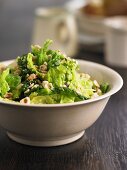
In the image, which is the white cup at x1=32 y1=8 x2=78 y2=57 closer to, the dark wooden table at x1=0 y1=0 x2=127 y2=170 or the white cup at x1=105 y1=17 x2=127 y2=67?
the white cup at x1=105 y1=17 x2=127 y2=67

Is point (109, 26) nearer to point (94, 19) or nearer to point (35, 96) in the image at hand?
point (94, 19)

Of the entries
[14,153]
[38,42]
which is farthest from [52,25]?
[14,153]

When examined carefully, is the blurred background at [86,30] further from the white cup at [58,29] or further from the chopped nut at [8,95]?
the chopped nut at [8,95]

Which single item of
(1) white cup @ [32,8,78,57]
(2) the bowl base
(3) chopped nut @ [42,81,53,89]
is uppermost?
(3) chopped nut @ [42,81,53,89]

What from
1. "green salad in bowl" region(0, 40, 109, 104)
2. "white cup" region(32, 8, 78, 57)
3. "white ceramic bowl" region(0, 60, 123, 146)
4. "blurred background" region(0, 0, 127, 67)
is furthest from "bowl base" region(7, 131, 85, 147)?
"white cup" region(32, 8, 78, 57)

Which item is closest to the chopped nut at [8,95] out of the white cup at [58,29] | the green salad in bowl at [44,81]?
the green salad in bowl at [44,81]

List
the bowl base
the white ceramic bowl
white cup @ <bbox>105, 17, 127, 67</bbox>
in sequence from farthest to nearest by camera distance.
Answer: white cup @ <bbox>105, 17, 127, 67</bbox>, the bowl base, the white ceramic bowl
